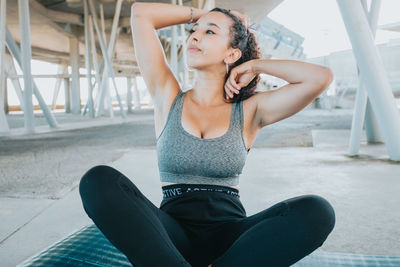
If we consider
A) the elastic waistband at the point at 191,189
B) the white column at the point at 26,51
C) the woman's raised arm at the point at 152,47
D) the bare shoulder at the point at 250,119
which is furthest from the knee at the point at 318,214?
the white column at the point at 26,51

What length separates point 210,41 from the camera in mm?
2123

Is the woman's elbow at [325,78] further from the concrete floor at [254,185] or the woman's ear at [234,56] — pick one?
the concrete floor at [254,185]

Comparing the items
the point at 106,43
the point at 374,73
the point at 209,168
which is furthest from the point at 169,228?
the point at 106,43

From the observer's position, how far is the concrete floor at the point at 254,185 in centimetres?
260

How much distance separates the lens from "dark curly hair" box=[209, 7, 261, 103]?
2207 millimetres

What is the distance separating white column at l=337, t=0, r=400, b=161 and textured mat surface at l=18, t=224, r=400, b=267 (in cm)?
381

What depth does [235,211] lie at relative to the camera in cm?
183

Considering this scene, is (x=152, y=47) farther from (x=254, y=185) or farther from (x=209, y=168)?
(x=254, y=185)

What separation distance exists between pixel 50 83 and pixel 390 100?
38.1 metres

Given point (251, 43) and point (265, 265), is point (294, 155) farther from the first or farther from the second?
point (265, 265)

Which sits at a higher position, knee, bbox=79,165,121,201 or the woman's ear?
the woman's ear

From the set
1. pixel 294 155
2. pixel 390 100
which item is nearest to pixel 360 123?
pixel 390 100

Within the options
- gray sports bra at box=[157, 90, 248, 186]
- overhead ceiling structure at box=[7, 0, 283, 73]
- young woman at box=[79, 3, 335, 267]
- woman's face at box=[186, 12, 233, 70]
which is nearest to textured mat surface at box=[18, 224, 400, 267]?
young woman at box=[79, 3, 335, 267]

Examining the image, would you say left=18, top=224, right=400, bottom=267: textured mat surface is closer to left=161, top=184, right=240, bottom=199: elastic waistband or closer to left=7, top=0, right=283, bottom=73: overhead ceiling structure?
left=161, top=184, right=240, bottom=199: elastic waistband
